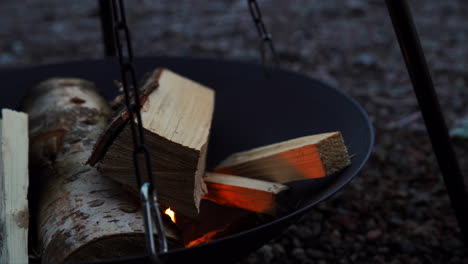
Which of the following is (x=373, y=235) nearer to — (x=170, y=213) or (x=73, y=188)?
(x=170, y=213)

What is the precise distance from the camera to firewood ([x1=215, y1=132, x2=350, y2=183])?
1.18 metres

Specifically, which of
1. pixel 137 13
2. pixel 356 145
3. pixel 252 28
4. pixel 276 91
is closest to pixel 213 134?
pixel 276 91

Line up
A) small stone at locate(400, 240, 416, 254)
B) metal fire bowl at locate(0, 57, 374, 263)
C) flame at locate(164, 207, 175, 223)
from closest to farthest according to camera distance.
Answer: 1. flame at locate(164, 207, 175, 223)
2. metal fire bowl at locate(0, 57, 374, 263)
3. small stone at locate(400, 240, 416, 254)

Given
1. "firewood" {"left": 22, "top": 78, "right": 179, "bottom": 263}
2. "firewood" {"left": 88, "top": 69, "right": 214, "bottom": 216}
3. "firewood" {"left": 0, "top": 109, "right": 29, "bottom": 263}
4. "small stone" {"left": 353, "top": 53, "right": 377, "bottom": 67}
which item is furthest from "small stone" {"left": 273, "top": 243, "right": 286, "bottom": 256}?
"small stone" {"left": 353, "top": 53, "right": 377, "bottom": 67}

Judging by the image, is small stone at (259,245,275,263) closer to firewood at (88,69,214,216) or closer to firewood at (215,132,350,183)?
firewood at (215,132,350,183)

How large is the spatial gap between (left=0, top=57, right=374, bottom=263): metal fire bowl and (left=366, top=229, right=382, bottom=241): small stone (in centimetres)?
49

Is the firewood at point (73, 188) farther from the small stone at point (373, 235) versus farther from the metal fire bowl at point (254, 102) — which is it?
the small stone at point (373, 235)

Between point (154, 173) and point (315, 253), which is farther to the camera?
point (315, 253)

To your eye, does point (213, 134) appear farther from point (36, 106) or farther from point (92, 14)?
point (92, 14)

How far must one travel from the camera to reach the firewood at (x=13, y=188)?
973 millimetres

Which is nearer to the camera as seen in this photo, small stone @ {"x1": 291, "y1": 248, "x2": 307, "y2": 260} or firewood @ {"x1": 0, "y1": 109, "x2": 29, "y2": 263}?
firewood @ {"x1": 0, "y1": 109, "x2": 29, "y2": 263}

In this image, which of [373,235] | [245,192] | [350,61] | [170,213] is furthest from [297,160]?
[350,61]

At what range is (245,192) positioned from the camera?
120 centimetres

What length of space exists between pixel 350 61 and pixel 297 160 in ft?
7.85
